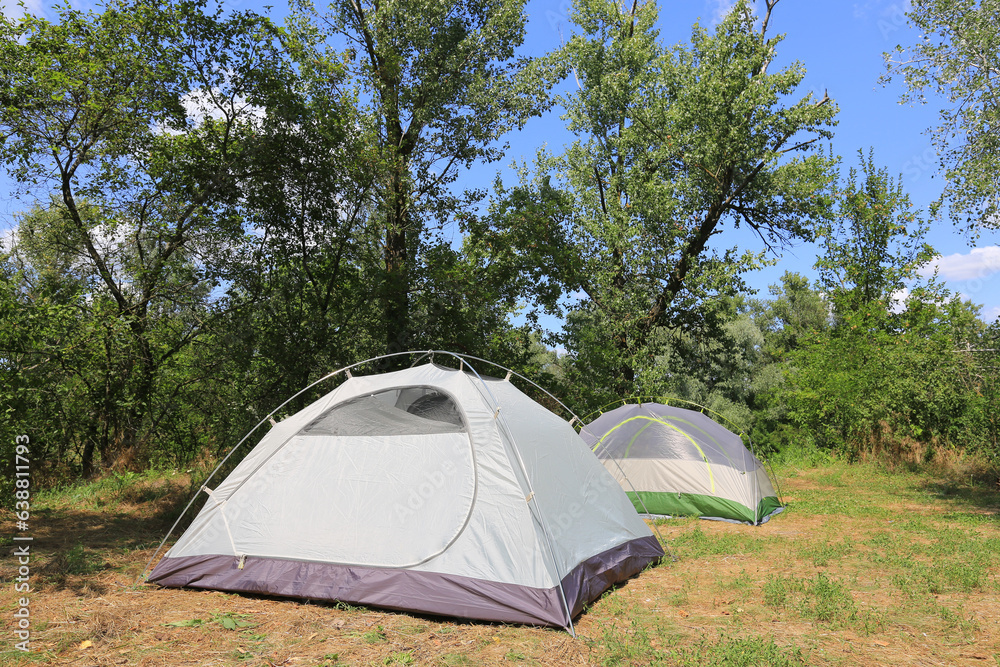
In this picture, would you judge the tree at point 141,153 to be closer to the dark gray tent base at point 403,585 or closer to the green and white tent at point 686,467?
the dark gray tent base at point 403,585

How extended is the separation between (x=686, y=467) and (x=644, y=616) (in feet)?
15.7

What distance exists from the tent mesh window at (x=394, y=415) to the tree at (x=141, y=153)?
12.8ft

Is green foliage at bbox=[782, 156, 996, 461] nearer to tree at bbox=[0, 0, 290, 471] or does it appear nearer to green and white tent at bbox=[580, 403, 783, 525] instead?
green and white tent at bbox=[580, 403, 783, 525]

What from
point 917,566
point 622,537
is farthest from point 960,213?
point 622,537

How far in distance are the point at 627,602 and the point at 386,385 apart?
2891mm

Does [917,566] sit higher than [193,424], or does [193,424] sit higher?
[193,424]

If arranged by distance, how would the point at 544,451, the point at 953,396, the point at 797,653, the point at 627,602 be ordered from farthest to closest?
the point at 953,396 < the point at 544,451 < the point at 627,602 < the point at 797,653

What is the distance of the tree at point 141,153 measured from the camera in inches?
320

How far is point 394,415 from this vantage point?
580 centimetres

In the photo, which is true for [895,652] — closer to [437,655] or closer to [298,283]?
[437,655]

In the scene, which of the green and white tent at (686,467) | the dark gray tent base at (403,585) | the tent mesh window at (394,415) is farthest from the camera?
the green and white tent at (686,467)

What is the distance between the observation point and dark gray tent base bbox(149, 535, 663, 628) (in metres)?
4.56

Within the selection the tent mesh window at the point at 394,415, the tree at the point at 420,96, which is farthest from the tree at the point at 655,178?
the tent mesh window at the point at 394,415

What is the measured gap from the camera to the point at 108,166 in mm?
9266
